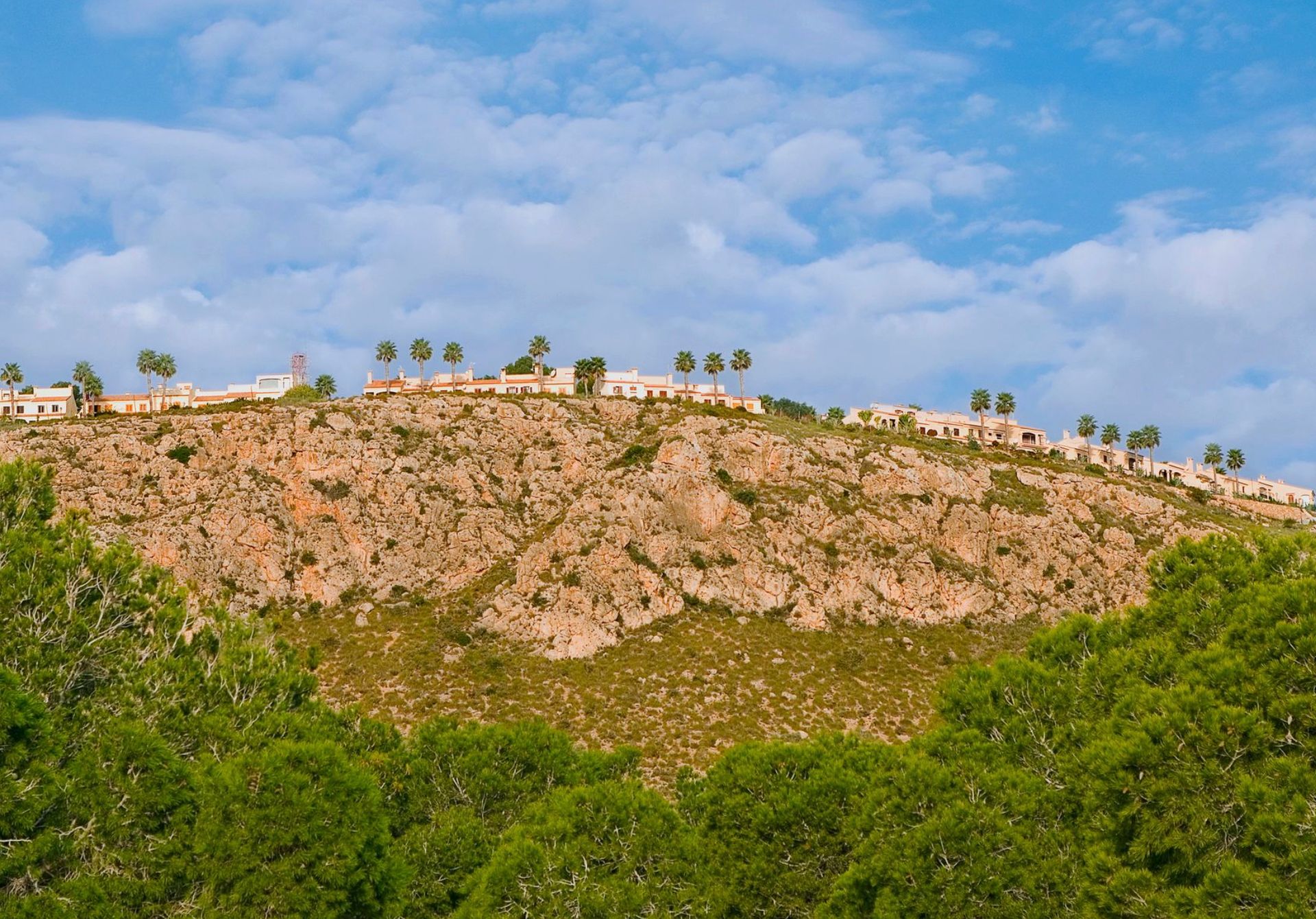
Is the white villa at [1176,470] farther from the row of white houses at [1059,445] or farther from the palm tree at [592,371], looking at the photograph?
the palm tree at [592,371]

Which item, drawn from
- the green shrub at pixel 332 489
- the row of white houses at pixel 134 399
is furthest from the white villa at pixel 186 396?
the green shrub at pixel 332 489

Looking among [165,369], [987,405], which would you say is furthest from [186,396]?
[987,405]

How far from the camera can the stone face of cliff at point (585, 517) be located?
286 ft

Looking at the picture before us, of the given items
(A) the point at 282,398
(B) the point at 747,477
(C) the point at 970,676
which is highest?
(A) the point at 282,398

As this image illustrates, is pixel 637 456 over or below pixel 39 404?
below

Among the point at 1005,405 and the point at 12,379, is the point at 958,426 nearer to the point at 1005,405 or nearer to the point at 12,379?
the point at 1005,405

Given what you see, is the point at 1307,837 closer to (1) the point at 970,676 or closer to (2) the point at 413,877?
(1) the point at 970,676

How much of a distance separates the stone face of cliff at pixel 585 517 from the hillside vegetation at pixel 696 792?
46.7m

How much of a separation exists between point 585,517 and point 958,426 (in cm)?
8729

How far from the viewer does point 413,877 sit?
3450 cm

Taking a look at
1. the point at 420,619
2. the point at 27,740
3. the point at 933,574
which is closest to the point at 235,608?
the point at 420,619

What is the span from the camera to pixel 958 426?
6486 inches

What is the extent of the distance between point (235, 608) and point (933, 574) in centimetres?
5244

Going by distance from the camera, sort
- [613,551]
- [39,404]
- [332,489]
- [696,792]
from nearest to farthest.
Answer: [696,792], [613,551], [332,489], [39,404]
